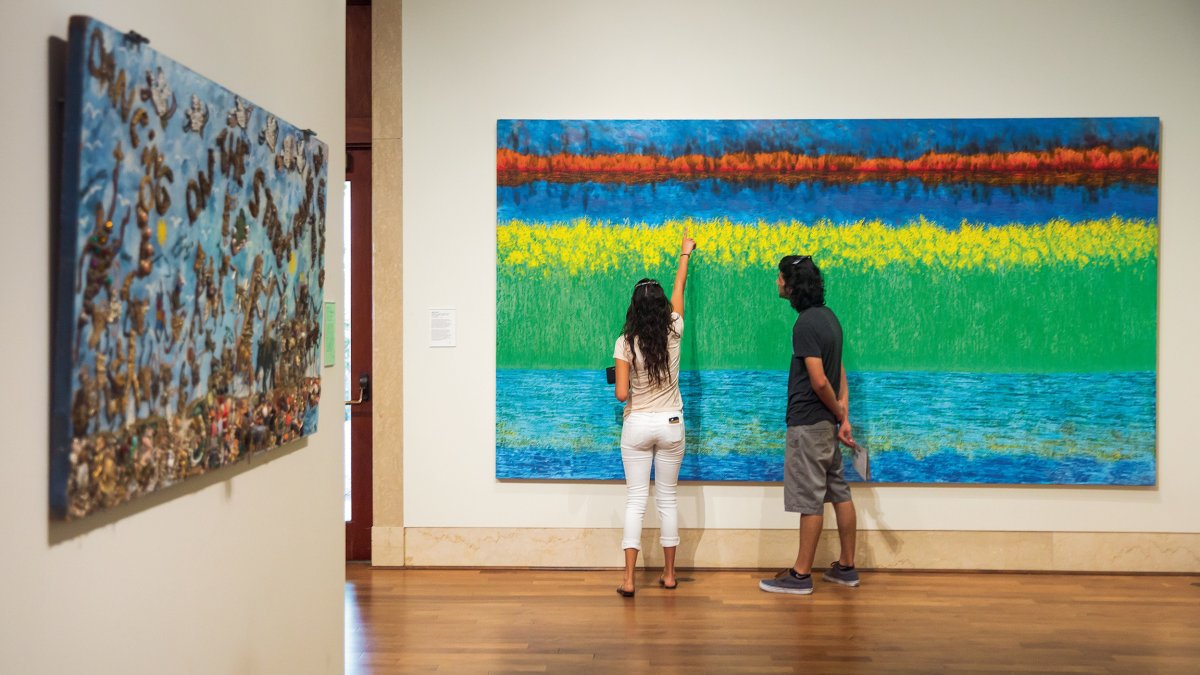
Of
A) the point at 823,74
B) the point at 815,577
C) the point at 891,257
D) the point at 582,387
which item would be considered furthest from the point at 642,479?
the point at 823,74

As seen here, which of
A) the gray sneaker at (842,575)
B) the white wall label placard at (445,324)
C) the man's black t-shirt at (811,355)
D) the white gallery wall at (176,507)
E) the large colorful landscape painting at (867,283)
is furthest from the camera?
the white wall label placard at (445,324)

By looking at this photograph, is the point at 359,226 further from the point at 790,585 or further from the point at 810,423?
the point at 790,585

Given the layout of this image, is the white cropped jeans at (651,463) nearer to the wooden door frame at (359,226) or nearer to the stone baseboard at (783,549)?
the stone baseboard at (783,549)

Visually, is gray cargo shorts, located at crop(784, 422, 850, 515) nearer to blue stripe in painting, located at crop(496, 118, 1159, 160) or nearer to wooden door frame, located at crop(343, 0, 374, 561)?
blue stripe in painting, located at crop(496, 118, 1159, 160)

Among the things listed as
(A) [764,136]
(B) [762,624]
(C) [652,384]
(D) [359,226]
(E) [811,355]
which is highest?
(A) [764,136]

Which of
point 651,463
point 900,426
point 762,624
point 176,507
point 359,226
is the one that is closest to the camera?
point 176,507

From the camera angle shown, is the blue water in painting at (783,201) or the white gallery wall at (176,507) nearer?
the white gallery wall at (176,507)

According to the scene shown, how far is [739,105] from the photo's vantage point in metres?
5.41

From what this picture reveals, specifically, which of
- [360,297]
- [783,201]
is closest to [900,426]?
[783,201]

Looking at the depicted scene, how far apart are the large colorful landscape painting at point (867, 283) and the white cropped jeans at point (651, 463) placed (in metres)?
0.40

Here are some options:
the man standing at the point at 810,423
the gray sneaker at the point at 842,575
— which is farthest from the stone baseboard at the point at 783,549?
the man standing at the point at 810,423

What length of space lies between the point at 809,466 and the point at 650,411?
83 centimetres

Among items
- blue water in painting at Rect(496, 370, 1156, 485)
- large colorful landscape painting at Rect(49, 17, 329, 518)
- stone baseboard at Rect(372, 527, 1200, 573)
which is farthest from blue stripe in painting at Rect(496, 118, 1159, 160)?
large colorful landscape painting at Rect(49, 17, 329, 518)

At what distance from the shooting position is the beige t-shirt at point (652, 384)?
4910mm
